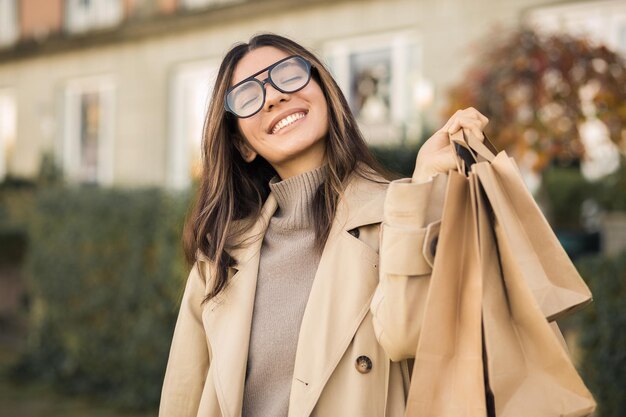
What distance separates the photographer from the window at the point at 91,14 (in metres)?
13.5

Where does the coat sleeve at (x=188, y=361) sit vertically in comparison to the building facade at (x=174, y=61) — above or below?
below

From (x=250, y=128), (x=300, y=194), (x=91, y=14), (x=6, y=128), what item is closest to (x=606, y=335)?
(x=300, y=194)

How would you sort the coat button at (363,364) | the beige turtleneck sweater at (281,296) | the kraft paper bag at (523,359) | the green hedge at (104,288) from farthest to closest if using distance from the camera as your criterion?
the green hedge at (104,288) < the beige turtleneck sweater at (281,296) < the coat button at (363,364) < the kraft paper bag at (523,359)

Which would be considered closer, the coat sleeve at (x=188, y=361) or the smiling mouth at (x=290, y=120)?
the smiling mouth at (x=290, y=120)

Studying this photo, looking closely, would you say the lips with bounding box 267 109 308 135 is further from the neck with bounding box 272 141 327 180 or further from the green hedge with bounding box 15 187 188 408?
the green hedge with bounding box 15 187 188 408

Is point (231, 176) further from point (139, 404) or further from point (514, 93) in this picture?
point (139, 404)

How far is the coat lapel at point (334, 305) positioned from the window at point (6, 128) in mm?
15055

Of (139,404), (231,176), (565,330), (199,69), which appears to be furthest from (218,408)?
(199,69)

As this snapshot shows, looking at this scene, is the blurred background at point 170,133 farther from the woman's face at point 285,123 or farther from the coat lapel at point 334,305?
the coat lapel at point 334,305

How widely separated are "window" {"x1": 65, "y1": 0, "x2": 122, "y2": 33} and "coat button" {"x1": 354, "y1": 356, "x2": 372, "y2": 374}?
12740 mm

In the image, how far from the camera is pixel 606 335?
3791mm

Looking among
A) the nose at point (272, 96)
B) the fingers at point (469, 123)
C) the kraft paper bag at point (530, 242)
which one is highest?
the nose at point (272, 96)

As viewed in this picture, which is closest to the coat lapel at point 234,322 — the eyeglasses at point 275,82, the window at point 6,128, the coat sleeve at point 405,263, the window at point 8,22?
the eyeglasses at point 275,82

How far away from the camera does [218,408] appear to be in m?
2.14
